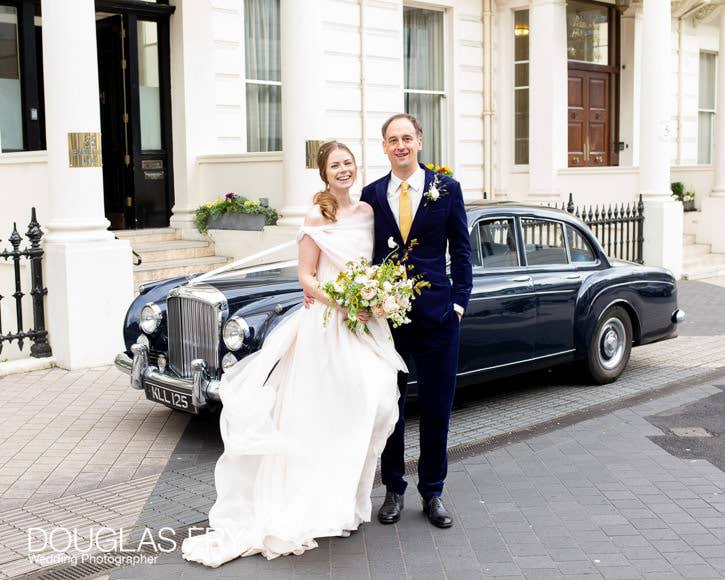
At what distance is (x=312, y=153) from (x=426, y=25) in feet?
20.9

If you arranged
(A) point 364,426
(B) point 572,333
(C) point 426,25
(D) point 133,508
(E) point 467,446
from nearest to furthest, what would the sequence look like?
(A) point 364,426 → (D) point 133,508 → (E) point 467,446 → (B) point 572,333 → (C) point 426,25

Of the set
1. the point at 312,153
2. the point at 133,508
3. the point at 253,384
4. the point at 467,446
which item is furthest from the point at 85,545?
the point at 312,153

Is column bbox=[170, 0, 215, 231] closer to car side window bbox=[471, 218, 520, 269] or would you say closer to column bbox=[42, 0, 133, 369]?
column bbox=[42, 0, 133, 369]

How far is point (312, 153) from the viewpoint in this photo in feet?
39.5

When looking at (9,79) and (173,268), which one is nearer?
(173,268)

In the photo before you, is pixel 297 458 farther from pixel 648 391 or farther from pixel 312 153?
pixel 312 153

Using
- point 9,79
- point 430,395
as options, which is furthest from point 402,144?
point 9,79

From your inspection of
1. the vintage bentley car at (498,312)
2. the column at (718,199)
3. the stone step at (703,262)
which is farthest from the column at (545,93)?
the vintage bentley car at (498,312)

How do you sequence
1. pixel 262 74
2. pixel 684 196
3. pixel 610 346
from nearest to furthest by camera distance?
1. pixel 610 346
2. pixel 262 74
3. pixel 684 196

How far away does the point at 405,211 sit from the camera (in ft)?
16.3

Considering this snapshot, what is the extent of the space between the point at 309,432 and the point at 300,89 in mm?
7815

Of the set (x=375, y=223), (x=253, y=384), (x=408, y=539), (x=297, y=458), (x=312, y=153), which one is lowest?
(x=408, y=539)

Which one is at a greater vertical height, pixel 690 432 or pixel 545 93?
pixel 545 93

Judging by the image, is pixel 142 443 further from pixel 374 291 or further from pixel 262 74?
pixel 262 74
